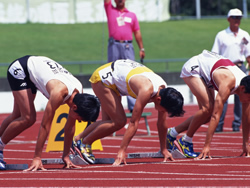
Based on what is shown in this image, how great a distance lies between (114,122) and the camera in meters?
9.77

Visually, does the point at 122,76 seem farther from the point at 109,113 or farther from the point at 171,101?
the point at 171,101

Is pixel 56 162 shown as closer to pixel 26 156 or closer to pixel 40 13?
pixel 26 156

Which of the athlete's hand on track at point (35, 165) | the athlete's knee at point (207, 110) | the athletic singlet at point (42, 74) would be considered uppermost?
the athletic singlet at point (42, 74)

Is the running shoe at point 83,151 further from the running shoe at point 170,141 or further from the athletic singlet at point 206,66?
the athletic singlet at point 206,66

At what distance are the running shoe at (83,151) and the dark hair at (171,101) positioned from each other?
1433 mm

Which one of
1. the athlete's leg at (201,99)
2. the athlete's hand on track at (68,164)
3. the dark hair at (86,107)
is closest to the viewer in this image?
the dark hair at (86,107)

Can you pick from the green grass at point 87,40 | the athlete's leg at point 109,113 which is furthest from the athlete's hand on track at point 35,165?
the green grass at point 87,40

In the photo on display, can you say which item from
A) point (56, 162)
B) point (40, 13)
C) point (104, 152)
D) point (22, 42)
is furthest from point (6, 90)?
point (40, 13)

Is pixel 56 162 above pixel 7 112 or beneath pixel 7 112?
above

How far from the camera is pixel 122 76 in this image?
9438 mm

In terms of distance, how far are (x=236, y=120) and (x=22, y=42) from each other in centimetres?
2827

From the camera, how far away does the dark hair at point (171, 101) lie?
888 centimetres

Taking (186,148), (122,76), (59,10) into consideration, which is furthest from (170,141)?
(59,10)

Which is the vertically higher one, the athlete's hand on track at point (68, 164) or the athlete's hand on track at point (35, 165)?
the athlete's hand on track at point (35, 165)
